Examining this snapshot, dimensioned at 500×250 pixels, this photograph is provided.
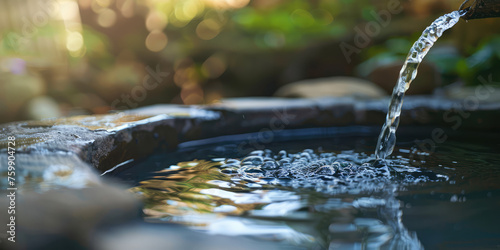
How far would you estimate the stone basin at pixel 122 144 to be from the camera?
0.94 meters

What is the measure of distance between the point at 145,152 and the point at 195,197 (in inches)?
33.0

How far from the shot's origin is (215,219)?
1164 millimetres

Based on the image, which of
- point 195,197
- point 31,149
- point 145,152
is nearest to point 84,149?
point 31,149

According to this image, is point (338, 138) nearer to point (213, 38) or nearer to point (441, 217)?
point (441, 217)

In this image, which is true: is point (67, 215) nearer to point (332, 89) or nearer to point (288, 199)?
point (288, 199)

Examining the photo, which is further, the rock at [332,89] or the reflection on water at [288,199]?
the rock at [332,89]
